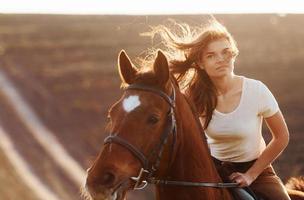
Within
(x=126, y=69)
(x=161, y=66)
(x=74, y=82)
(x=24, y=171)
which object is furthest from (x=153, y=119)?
(x=74, y=82)

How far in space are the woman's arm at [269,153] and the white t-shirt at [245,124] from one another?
79mm

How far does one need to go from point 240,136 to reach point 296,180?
138 cm

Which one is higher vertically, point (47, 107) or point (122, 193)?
point (47, 107)

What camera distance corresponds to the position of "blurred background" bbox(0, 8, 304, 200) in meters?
15.2

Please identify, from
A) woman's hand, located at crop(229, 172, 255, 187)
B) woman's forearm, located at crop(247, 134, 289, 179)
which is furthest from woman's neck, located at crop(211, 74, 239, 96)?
woman's hand, located at crop(229, 172, 255, 187)

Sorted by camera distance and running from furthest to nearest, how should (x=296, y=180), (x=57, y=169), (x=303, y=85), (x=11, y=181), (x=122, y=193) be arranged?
1. (x=303, y=85)
2. (x=57, y=169)
3. (x=11, y=181)
4. (x=296, y=180)
5. (x=122, y=193)

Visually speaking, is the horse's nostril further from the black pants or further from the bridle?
the black pants

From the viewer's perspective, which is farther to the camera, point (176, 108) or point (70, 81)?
point (70, 81)

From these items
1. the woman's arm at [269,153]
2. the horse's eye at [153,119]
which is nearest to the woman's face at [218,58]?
the woman's arm at [269,153]

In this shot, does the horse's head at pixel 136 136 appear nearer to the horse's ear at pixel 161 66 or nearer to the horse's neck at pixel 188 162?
the horse's ear at pixel 161 66

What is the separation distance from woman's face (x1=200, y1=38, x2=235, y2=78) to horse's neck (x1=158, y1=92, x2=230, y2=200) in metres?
0.59

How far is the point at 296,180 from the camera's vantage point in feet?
21.9

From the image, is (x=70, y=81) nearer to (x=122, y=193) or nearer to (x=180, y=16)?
(x=180, y=16)

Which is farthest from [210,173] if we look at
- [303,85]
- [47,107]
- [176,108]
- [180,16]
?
[180,16]
